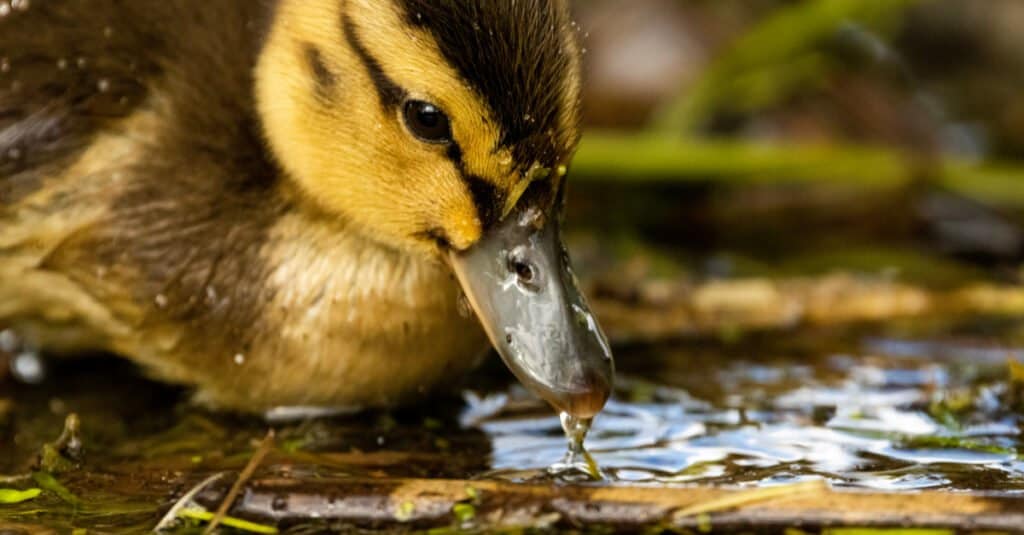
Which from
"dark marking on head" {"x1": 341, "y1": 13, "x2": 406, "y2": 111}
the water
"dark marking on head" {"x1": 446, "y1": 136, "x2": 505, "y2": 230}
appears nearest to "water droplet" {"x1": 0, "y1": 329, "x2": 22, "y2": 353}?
"dark marking on head" {"x1": 341, "y1": 13, "x2": 406, "y2": 111}

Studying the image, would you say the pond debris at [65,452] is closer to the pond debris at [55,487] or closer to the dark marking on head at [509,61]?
the pond debris at [55,487]

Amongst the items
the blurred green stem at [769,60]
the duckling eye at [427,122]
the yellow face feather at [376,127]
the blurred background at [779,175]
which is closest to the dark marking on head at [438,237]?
the yellow face feather at [376,127]

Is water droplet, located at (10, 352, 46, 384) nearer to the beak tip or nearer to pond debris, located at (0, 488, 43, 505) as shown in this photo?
pond debris, located at (0, 488, 43, 505)

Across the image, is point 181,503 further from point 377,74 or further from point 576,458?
point 377,74

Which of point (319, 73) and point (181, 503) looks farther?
point (319, 73)

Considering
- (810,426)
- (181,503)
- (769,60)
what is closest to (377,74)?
(181,503)

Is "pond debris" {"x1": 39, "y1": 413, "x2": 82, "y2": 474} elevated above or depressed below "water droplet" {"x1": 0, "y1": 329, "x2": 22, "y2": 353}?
below
